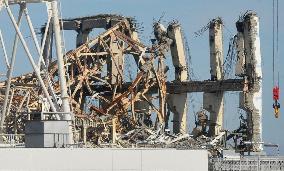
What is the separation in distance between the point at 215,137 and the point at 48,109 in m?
33.1

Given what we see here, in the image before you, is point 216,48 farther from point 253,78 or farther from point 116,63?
point 116,63

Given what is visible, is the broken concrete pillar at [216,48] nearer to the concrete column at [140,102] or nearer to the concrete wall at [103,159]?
the concrete column at [140,102]

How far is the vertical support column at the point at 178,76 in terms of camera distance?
107 meters

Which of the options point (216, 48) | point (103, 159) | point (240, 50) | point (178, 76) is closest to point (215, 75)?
point (216, 48)

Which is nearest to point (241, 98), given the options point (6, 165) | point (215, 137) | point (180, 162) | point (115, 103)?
point (215, 137)

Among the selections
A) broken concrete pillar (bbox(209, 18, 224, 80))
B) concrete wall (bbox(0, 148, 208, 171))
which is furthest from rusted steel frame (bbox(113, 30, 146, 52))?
concrete wall (bbox(0, 148, 208, 171))

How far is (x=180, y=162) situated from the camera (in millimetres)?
48312

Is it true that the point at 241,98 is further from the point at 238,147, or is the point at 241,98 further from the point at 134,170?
the point at 134,170

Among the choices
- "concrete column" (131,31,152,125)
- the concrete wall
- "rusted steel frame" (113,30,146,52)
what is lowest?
the concrete wall

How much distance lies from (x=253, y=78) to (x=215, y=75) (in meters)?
8.72

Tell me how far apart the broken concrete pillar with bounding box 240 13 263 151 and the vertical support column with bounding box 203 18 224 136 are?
6.11 metres

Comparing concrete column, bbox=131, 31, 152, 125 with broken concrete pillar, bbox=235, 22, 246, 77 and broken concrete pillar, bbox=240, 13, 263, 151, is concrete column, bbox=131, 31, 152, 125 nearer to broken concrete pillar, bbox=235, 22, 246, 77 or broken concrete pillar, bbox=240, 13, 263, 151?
broken concrete pillar, bbox=235, 22, 246, 77

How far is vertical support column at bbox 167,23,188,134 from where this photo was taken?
106750 millimetres

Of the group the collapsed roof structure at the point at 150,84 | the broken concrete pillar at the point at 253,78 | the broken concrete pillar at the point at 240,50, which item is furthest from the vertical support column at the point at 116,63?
the broken concrete pillar at the point at 253,78
